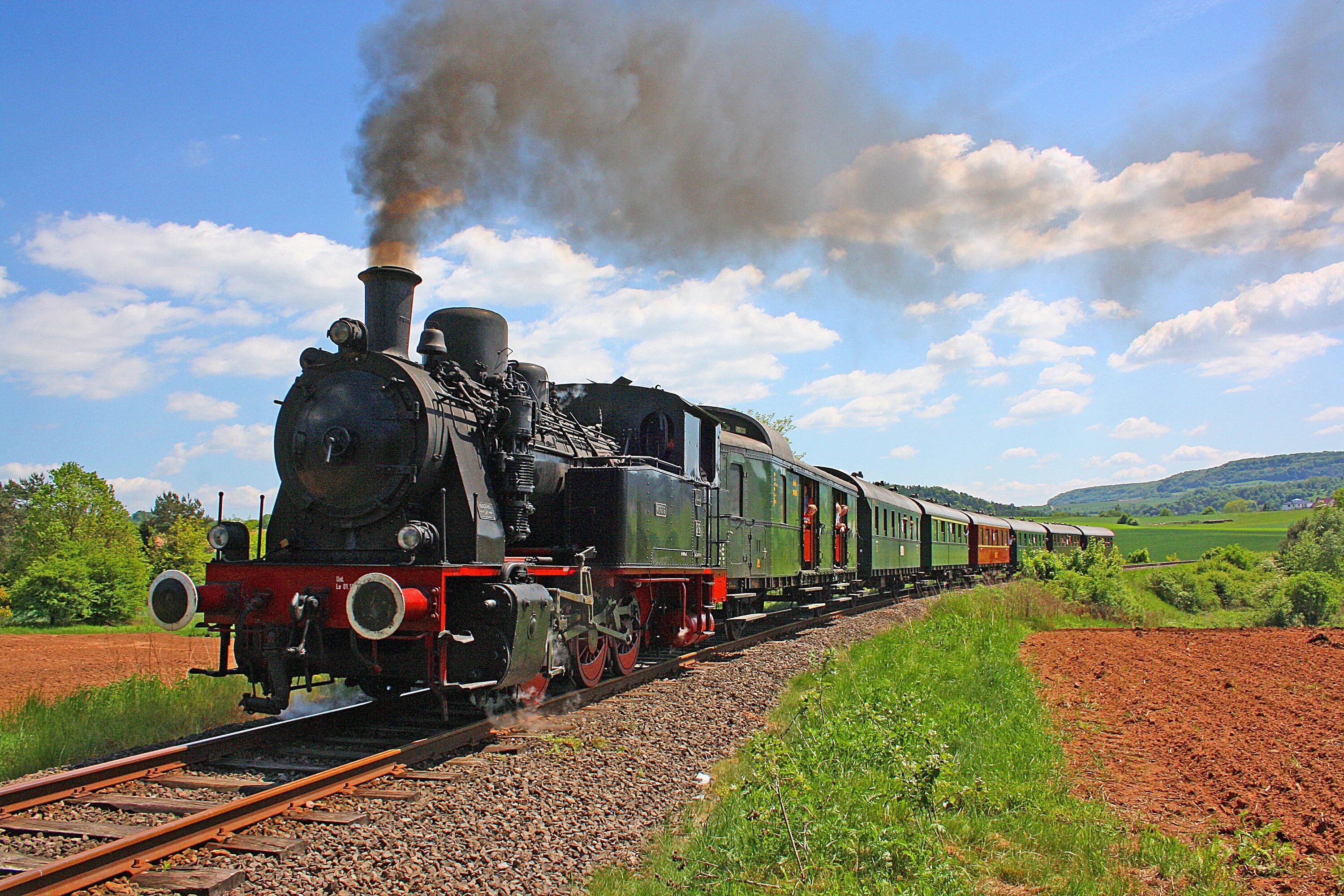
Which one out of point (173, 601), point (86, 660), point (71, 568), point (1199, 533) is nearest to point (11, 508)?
point (71, 568)

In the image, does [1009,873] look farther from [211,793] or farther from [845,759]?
[211,793]

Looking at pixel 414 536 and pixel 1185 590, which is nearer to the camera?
pixel 414 536

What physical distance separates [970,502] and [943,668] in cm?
10344

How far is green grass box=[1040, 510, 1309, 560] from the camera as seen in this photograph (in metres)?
68.5

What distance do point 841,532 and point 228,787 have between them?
14.5 m

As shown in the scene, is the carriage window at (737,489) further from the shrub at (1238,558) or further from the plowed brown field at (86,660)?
the shrub at (1238,558)

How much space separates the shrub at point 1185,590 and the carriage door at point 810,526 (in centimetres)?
1659

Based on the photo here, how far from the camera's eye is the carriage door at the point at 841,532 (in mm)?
17906

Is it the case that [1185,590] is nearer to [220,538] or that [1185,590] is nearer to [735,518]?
[735,518]

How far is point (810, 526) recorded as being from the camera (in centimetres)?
1580

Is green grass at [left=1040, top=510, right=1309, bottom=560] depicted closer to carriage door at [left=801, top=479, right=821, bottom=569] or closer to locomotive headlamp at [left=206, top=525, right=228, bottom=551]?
carriage door at [left=801, top=479, right=821, bottom=569]

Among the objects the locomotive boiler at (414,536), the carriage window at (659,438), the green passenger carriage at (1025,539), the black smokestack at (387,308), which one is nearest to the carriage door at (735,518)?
the carriage window at (659,438)

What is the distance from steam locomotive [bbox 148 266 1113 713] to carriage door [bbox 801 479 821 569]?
19.8 ft

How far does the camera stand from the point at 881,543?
21344 millimetres
